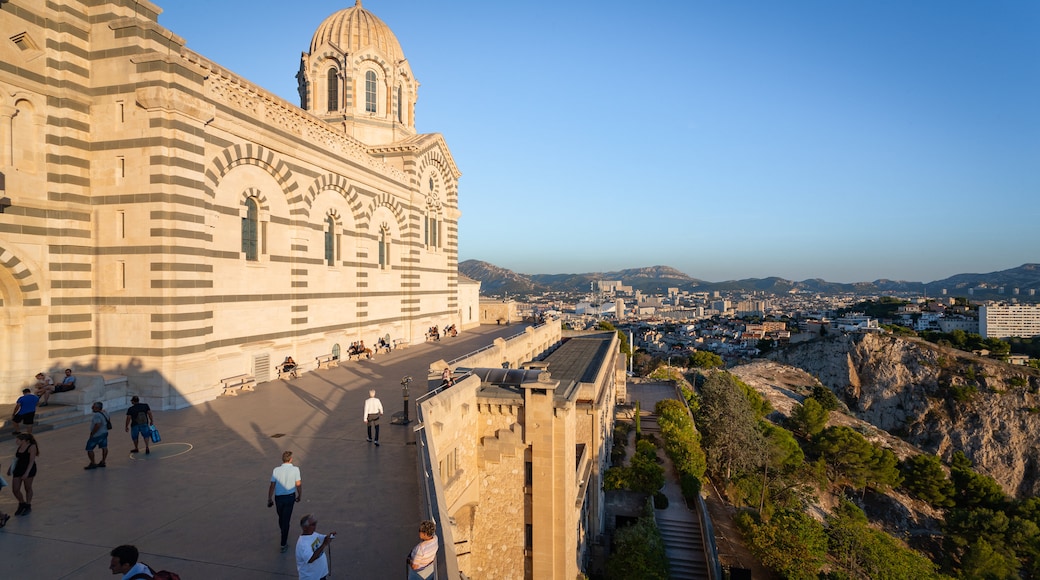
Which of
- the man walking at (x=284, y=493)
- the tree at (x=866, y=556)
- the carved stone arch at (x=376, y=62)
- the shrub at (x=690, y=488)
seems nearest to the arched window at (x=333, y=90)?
the carved stone arch at (x=376, y=62)

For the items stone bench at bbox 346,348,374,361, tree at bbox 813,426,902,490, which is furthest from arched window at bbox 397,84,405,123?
tree at bbox 813,426,902,490

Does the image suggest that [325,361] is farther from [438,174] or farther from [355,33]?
[355,33]

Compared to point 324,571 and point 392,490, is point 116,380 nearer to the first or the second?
point 392,490

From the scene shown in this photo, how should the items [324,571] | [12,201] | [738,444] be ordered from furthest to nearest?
1. [738,444]
2. [12,201]
3. [324,571]

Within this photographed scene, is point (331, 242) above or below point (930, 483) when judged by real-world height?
above

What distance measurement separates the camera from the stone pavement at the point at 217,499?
19.8ft

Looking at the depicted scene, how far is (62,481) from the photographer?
8.33m

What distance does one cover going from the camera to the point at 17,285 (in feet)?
41.2

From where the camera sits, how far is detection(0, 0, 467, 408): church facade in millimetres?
12703

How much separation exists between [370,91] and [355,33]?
11.0ft

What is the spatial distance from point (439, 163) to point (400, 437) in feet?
82.2

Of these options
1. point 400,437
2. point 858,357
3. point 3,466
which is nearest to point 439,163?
point 400,437

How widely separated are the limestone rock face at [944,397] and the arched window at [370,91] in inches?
2885

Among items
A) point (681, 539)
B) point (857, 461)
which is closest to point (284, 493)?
point (681, 539)
